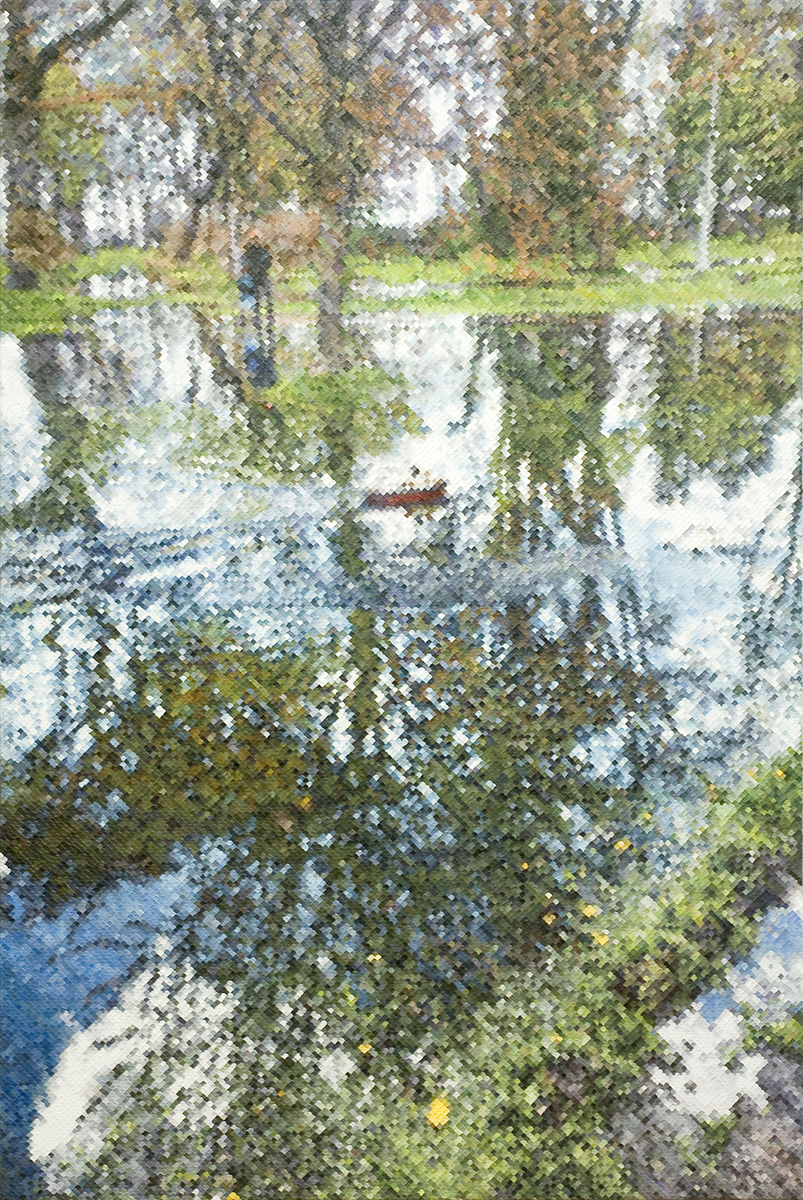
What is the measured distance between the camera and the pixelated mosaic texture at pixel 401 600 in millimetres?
1351

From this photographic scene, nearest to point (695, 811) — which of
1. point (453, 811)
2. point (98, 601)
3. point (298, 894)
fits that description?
point (453, 811)

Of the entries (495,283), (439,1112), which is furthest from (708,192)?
(439,1112)

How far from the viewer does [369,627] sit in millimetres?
1403

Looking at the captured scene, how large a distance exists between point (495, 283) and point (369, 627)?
59cm

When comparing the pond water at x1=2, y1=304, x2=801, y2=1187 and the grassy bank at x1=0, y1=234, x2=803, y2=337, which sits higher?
the grassy bank at x1=0, y1=234, x2=803, y2=337

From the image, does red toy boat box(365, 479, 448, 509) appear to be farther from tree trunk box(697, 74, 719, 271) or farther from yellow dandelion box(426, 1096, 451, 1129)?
yellow dandelion box(426, 1096, 451, 1129)

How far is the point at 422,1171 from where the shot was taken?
134 centimetres

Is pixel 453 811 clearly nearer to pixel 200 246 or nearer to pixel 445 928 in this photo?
pixel 445 928

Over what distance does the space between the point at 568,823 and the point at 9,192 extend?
136cm

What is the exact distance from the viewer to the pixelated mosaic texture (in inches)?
53.2

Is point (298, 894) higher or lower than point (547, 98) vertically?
lower

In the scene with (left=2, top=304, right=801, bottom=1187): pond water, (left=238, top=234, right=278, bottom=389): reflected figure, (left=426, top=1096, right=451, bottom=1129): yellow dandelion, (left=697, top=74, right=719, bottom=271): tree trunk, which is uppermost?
(left=697, top=74, right=719, bottom=271): tree trunk

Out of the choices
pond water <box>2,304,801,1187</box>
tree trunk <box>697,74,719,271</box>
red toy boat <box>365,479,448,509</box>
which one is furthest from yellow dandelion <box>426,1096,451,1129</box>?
tree trunk <box>697,74,719,271</box>

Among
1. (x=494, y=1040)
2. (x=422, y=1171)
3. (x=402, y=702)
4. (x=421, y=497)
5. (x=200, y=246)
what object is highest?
(x=200, y=246)
